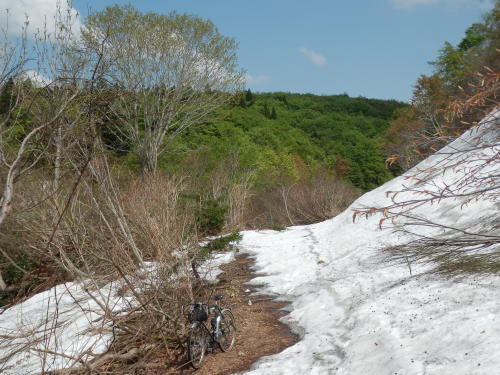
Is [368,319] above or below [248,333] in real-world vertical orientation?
above

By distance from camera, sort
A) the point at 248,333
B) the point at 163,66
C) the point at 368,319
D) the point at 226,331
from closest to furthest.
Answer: the point at 368,319
the point at 226,331
the point at 248,333
the point at 163,66

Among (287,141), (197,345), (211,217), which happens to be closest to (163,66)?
(211,217)

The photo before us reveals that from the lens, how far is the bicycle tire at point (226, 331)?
631 centimetres

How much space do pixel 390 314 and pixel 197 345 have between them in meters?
2.58

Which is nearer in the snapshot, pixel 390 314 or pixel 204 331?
pixel 390 314

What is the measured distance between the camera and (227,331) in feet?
21.4

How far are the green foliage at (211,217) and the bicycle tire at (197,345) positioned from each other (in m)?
7.29

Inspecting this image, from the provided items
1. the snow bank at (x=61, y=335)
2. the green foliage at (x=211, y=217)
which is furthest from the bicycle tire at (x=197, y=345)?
the green foliage at (x=211, y=217)

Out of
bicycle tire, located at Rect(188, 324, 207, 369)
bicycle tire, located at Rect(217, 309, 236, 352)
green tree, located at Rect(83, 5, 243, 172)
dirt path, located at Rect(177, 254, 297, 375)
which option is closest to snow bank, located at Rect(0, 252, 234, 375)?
bicycle tire, located at Rect(188, 324, 207, 369)

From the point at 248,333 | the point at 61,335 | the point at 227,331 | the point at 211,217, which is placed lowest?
the point at 248,333

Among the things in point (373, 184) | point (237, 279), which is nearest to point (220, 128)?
point (373, 184)

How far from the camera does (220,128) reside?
3766 centimetres

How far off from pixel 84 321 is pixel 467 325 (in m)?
6.55

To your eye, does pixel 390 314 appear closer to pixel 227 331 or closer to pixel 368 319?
pixel 368 319
